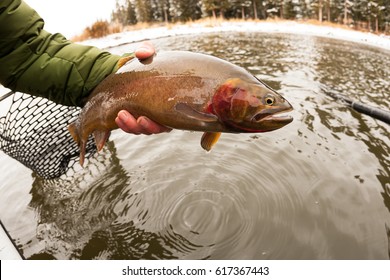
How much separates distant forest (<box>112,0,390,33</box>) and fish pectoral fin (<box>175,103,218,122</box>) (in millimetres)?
32699

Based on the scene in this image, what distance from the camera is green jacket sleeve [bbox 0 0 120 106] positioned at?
8.32 feet

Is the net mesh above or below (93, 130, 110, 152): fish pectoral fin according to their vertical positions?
below

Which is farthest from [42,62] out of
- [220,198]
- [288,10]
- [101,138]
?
[288,10]

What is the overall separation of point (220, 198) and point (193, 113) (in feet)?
7.50

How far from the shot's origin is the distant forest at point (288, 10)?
3234cm

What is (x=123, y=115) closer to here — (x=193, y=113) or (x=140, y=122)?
(x=140, y=122)

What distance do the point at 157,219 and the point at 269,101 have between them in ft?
8.03

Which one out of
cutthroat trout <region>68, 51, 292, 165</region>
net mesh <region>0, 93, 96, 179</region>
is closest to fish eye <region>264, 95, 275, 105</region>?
cutthroat trout <region>68, 51, 292, 165</region>

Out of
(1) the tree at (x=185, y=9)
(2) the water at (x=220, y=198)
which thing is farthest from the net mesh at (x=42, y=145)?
(1) the tree at (x=185, y=9)

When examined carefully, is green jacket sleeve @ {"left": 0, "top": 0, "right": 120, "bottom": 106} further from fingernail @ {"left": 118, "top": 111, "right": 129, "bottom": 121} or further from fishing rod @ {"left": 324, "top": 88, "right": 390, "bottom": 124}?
fishing rod @ {"left": 324, "top": 88, "right": 390, "bottom": 124}

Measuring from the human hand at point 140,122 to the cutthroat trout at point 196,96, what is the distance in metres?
0.04

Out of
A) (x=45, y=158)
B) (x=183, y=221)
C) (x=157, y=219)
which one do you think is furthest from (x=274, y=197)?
(x=45, y=158)

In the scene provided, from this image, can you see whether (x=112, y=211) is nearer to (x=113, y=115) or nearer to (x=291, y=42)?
(x=113, y=115)

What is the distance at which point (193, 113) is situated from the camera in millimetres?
1888
